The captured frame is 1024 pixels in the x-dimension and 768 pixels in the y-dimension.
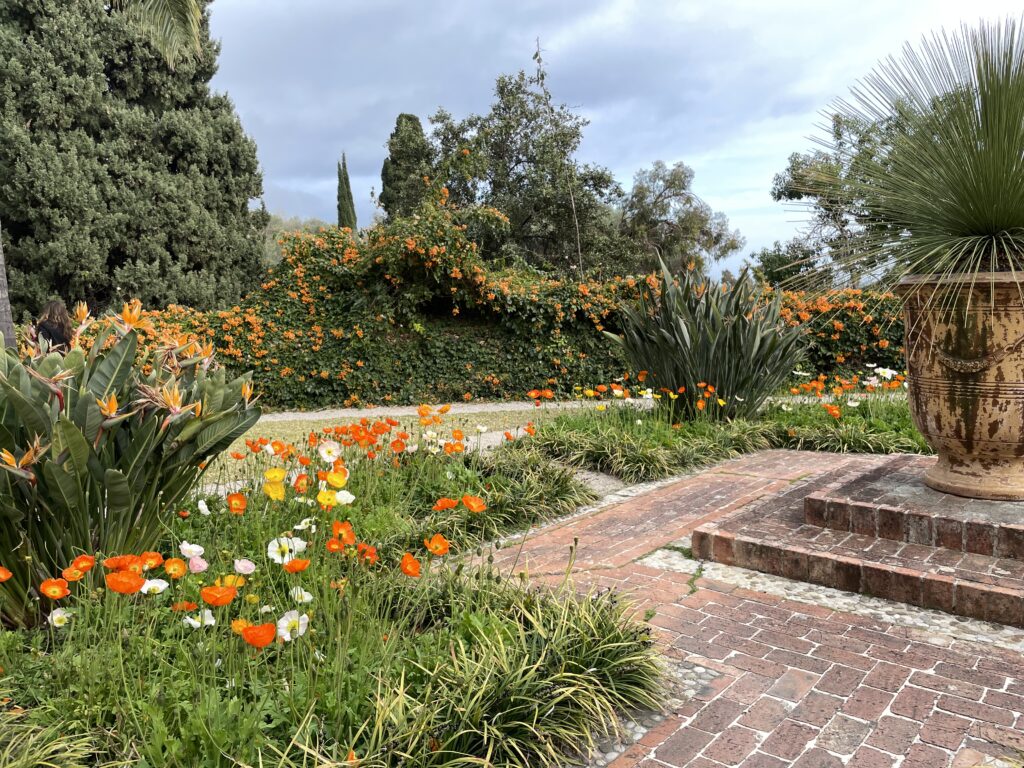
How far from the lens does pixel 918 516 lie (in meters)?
3.43

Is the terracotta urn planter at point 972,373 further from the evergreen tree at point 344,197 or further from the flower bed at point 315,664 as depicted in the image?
the evergreen tree at point 344,197

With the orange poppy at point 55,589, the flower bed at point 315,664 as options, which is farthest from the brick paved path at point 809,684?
the orange poppy at point 55,589

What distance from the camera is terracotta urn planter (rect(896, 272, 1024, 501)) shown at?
132 inches

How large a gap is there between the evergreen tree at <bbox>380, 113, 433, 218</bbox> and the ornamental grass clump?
58.9 feet

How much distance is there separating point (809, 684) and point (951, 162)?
2.62 meters

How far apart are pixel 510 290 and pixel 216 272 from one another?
7.33 m

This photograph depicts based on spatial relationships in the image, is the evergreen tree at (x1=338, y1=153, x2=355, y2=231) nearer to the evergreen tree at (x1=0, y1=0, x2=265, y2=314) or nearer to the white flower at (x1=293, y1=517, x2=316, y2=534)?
the evergreen tree at (x1=0, y1=0, x2=265, y2=314)

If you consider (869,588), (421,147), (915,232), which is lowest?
(869,588)

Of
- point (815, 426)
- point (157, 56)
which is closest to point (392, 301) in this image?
point (815, 426)

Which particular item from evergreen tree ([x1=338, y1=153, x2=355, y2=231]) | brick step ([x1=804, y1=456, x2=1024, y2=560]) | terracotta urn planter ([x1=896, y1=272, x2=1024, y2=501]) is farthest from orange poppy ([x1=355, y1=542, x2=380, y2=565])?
evergreen tree ([x1=338, y1=153, x2=355, y2=231])

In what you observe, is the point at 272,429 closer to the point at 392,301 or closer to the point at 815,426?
the point at 392,301

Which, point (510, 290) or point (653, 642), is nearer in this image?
point (653, 642)

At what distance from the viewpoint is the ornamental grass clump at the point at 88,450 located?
2.36 m

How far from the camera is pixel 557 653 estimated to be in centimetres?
227
